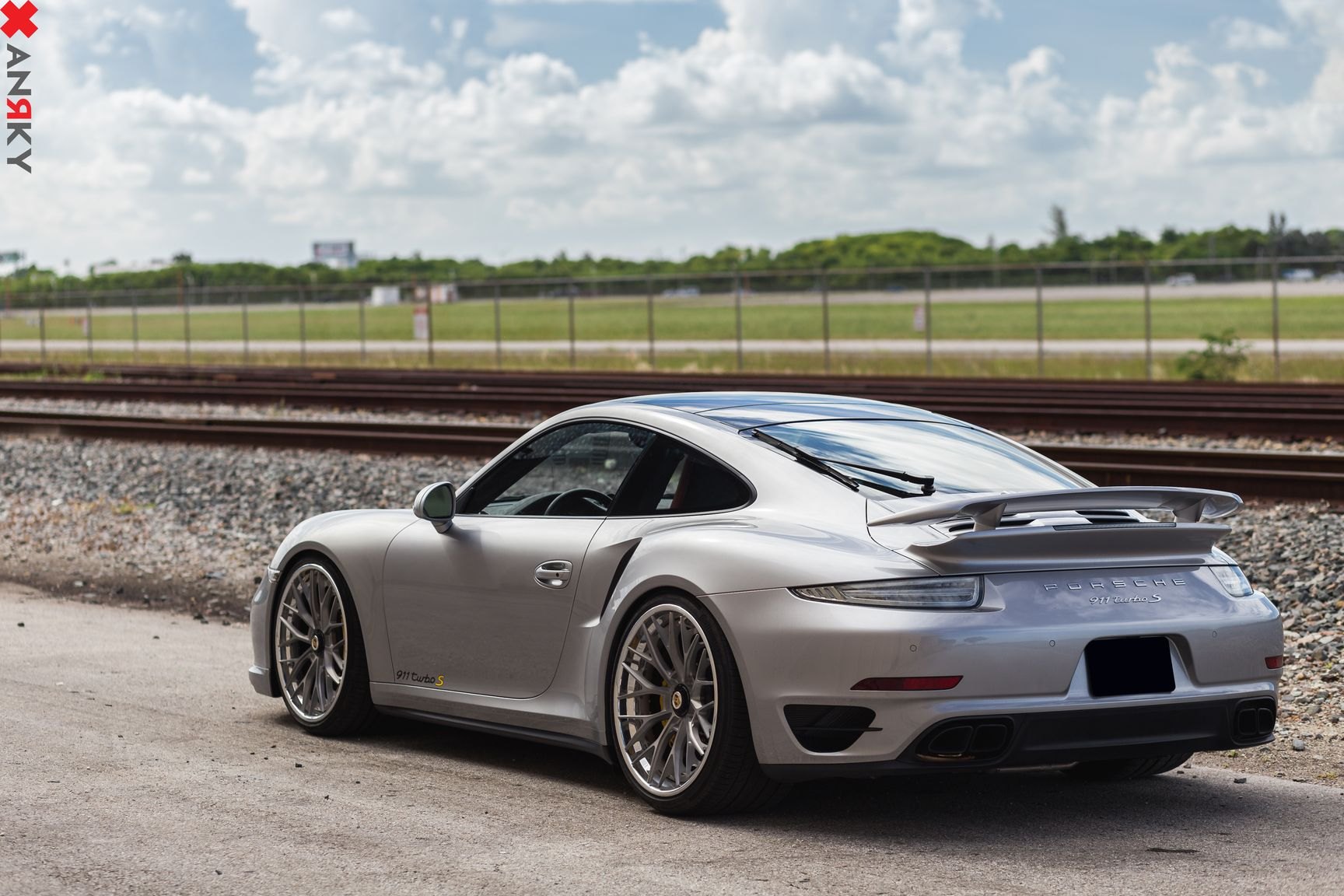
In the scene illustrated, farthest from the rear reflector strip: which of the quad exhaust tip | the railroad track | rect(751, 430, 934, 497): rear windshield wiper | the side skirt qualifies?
the railroad track

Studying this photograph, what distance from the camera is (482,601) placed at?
6.25 meters

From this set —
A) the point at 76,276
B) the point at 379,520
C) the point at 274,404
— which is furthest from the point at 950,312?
the point at 379,520

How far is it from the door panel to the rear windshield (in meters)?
0.84

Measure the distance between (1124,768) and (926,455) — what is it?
131cm

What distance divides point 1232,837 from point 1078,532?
1044 millimetres

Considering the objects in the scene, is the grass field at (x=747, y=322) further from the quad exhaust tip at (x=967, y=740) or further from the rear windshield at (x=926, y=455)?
the quad exhaust tip at (x=967, y=740)

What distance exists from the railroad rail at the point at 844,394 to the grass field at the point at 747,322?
2398 centimetres

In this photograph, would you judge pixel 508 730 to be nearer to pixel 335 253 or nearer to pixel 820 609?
pixel 820 609

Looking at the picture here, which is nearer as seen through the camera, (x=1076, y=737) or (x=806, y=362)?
(x=1076, y=737)

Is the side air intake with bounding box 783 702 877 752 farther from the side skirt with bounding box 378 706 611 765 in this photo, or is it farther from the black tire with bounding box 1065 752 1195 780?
the black tire with bounding box 1065 752 1195 780

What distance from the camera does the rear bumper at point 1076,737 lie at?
4.97 meters

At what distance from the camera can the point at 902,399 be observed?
24109 millimetres

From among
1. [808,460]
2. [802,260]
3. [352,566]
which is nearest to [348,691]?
[352,566]

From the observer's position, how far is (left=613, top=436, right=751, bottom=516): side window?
5660 mm
